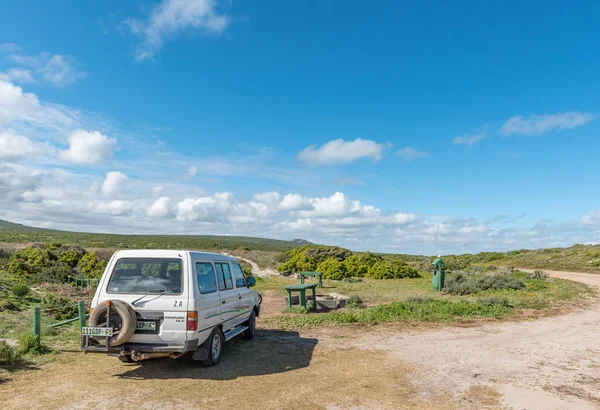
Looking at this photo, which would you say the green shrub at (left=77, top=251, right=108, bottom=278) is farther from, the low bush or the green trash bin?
the low bush

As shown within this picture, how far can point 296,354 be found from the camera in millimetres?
8797

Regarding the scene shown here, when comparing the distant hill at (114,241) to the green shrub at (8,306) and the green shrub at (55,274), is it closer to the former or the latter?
the green shrub at (55,274)

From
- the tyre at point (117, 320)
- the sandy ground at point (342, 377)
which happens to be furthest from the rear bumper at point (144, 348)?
the sandy ground at point (342, 377)

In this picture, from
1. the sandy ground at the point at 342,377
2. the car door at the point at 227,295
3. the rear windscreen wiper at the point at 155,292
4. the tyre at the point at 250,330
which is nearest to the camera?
the sandy ground at the point at 342,377

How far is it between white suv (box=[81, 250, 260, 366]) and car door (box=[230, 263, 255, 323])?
1.14 meters

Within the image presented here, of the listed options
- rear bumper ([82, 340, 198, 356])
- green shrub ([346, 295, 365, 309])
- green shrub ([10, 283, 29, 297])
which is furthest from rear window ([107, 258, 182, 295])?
green shrub ([10, 283, 29, 297])

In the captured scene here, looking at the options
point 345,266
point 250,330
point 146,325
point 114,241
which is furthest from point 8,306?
point 114,241

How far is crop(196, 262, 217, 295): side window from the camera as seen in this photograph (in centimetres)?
736

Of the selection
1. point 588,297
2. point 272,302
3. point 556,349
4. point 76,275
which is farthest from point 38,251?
point 588,297

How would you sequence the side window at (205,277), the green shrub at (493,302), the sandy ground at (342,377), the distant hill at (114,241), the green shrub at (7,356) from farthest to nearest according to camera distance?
the distant hill at (114,241) → the green shrub at (493,302) → the green shrub at (7,356) → the side window at (205,277) → the sandy ground at (342,377)

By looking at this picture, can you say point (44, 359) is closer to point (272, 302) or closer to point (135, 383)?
point (135, 383)

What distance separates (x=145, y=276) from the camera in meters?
7.27

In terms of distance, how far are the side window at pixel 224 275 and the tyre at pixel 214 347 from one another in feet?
2.81

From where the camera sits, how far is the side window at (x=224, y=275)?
8.30 m
